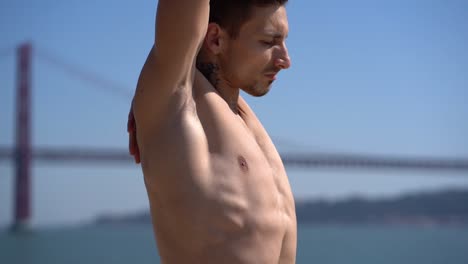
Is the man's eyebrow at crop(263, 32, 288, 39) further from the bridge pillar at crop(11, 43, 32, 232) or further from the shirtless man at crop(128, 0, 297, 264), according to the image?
the bridge pillar at crop(11, 43, 32, 232)

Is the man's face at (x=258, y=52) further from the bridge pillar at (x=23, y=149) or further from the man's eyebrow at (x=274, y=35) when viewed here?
the bridge pillar at (x=23, y=149)

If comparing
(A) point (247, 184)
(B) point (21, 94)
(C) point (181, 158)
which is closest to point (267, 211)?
(A) point (247, 184)

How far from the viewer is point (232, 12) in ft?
4.72

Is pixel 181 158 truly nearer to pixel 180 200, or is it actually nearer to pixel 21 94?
pixel 180 200

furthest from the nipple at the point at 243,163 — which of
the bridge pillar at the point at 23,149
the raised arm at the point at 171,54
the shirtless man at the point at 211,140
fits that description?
the bridge pillar at the point at 23,149

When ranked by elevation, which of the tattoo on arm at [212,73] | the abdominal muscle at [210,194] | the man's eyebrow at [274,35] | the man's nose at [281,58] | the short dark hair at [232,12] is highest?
the short dark hair at [232,12]

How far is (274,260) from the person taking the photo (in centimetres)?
135

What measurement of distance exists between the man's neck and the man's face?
11mm

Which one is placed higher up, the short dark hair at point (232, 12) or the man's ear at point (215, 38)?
the short dark hair at point (232, 12)

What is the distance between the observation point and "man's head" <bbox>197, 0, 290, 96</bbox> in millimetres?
1432

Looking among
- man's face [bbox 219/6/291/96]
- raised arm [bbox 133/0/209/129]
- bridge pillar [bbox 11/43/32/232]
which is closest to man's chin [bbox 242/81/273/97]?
man's face [bbox 219/6/291/96]

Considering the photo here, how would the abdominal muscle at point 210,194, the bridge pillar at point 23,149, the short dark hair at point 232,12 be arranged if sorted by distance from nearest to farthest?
the abdominal muscle at point 210,194 < the short dark hair at point 232,12 < the bridge pillar at point 23,149

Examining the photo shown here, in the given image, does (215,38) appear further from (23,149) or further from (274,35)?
(23,149)

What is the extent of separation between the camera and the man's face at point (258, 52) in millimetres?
1432
